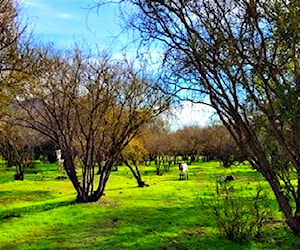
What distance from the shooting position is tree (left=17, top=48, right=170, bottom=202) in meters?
17.0

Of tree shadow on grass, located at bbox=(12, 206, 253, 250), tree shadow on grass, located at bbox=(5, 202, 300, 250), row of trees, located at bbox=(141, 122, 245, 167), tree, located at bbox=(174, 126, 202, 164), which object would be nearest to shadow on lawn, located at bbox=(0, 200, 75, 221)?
tree shadow on grass, located at bbox=(5, 202, 300, 250)

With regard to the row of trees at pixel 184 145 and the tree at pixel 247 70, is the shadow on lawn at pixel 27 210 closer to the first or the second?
the tree at pixel 247 70

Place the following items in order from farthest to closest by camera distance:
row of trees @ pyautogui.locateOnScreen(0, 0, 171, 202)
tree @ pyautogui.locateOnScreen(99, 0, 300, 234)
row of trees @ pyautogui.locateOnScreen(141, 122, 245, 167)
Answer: row of trees @ pyautogui.locateOnScreen(141, 122, 245, 167)
row of trees @ pyautogui.locateOnScreen(0, 0, 171, 202)
tree @ pyautogui.locateOnScreen(99, 0, 300, 234)

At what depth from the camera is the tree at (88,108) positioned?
16953mm

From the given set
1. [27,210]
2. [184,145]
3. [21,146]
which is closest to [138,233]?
[27,210]

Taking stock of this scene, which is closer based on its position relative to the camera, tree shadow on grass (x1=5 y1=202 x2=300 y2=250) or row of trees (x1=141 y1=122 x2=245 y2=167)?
tree shadow on grass (x1=5 y1=202 x2=300 y2=250)

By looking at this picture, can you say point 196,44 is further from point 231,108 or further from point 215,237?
point 215,237

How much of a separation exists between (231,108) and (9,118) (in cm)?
1052

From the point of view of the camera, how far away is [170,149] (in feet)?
140

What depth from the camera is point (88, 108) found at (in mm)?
17453

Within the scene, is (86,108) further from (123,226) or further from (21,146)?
(21,146)

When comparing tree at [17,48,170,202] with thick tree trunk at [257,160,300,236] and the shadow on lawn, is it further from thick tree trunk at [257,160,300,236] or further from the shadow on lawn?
thick tree trunk at [257,160,300,236]

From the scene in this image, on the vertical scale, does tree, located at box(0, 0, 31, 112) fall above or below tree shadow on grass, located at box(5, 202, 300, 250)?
above

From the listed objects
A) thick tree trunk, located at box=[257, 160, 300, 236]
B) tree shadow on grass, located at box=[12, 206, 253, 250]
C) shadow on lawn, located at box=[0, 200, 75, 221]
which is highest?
thick tree trunk, located at box=[257, 160, 300, 236]
